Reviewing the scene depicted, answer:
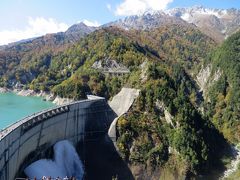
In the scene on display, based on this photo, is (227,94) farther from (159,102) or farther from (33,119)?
(33,119)

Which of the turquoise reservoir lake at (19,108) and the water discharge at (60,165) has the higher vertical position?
the turquoise reservoir lake at (19,108)

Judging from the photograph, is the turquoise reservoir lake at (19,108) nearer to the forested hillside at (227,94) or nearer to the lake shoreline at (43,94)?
the lake shoreline at (43,94)

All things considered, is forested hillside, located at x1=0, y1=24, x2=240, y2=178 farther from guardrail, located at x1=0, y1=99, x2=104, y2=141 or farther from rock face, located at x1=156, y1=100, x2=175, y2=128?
guardrail, located at x1=0, y1=99, x2=104, y2=141

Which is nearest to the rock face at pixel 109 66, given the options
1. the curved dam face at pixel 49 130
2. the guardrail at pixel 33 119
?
the curved dam face at pixel 49 130

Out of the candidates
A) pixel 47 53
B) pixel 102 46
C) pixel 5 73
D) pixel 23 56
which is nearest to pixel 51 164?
pixel 102 46

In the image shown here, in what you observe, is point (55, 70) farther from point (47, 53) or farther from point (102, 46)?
point (47, 53)

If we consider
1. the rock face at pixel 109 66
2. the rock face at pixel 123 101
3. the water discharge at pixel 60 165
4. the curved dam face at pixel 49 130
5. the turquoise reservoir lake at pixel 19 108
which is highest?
the rock face at pixel 109 66

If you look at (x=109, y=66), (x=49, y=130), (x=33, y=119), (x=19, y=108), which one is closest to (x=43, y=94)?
(x=19, y=108)
